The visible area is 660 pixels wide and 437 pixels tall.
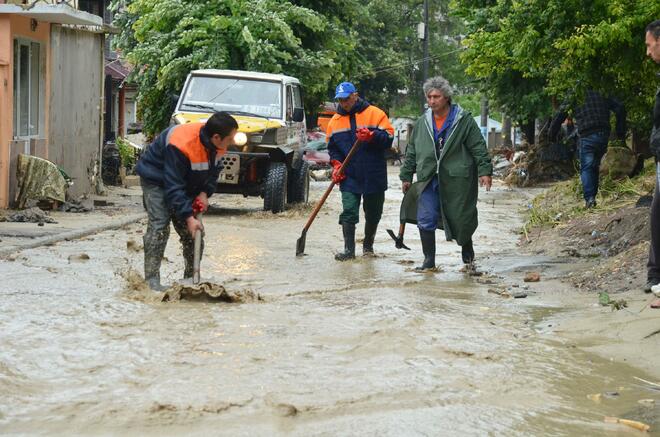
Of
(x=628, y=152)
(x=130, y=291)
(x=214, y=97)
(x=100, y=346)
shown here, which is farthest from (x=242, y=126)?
(x=100, y=346)

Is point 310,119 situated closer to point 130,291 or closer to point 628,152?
point 628,152

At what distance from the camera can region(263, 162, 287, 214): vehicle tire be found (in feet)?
53.1

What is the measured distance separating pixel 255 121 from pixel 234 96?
0.74 meters

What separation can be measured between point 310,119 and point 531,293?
18057mm

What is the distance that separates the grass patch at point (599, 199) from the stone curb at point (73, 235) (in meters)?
4.90

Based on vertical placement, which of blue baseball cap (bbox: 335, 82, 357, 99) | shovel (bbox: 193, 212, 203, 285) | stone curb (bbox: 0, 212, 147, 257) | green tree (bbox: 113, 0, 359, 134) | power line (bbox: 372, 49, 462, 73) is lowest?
stone curb (bbox: 0, 212, 147, 257)

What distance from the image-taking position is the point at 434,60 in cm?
5981

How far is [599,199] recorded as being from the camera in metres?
14.1

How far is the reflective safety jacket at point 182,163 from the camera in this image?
8000 mm

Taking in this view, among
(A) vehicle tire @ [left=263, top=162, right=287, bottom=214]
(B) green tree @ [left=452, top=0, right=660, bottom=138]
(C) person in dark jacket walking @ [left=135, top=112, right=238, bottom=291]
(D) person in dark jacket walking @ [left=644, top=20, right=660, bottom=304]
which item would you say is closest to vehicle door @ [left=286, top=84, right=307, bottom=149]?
(A) vehicle tire @ [left=263, top=162, right=287, bottom=214]

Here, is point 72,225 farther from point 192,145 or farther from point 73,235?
point 192,145

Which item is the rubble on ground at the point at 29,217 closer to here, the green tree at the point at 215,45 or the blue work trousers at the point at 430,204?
the blue work trousers at the point at 430,204

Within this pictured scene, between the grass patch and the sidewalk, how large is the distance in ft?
16.6

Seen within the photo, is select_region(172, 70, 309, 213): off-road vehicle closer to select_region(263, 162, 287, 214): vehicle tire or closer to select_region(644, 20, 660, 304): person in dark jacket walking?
select_region(263, 162, 287, 214): vehicle tire
